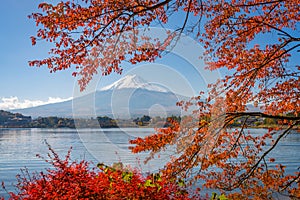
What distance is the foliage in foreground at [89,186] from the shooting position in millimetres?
4926

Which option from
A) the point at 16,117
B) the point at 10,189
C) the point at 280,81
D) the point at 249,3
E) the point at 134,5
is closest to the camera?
the point at 134,5

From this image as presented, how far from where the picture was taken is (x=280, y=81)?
6.84 meters

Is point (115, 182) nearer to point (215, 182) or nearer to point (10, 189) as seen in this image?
point (215, 182)

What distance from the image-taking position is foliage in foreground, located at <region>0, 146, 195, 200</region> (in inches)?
194

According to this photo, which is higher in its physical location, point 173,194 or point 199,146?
point 199,146

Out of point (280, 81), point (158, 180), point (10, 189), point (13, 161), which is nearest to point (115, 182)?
point (158, 180)

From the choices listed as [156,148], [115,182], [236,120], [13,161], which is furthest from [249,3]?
[13,161]

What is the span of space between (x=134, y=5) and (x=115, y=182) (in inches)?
119

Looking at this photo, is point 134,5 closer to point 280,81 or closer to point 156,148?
point 156,148

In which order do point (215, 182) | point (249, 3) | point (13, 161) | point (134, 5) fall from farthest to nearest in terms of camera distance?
point (13, 161), point (215, 182), point (249, 3), point (134, 5)

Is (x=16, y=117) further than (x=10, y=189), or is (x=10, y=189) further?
(x=16, y=117)

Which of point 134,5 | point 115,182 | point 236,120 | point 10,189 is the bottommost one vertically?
point 10,189

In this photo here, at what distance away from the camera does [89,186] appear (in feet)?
16.8

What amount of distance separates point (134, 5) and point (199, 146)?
2792 mm
